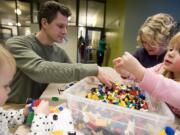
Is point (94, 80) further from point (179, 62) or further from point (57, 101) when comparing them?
point (179, 62)

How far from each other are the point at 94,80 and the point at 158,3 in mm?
3519

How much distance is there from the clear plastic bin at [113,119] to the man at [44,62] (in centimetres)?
→ 24

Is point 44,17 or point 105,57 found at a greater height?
point 44,17

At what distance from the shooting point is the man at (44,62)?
0.82 metres

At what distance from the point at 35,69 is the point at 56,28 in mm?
488

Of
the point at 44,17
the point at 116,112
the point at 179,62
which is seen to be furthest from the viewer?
the point at 44,17

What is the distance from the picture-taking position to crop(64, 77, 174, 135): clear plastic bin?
1.63ft

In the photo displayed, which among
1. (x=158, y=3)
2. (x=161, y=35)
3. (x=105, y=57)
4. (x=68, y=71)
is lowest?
(x=105, y=57)

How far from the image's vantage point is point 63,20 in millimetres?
1264

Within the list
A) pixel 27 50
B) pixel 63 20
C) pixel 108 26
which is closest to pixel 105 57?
pixel 108 26

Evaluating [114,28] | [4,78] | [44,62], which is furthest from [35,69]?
[114,28]

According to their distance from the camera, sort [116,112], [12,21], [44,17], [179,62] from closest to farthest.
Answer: [116,112]
[179,62]
[44,17]
[12,21]

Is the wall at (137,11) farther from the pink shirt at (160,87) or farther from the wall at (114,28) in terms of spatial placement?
the pink shirt at (160,87)

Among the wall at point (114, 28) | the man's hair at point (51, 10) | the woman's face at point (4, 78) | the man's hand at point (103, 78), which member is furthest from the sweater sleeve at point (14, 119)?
the wall at point (114, 28)
